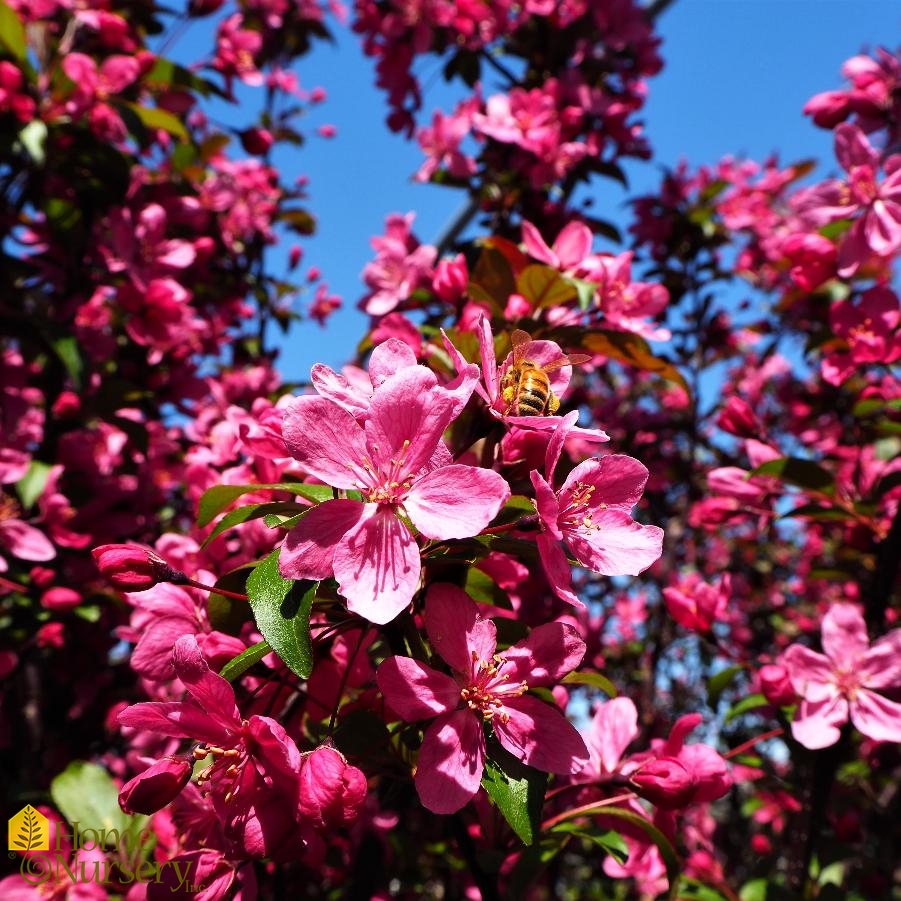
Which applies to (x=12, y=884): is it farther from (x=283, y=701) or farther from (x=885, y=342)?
(x=885, y=342)

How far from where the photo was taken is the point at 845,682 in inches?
63.6

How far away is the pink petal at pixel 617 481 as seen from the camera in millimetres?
1055

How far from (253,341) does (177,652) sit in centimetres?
310

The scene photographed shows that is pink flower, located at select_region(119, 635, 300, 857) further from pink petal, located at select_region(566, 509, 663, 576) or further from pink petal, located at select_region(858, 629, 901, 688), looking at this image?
pink petal, located at select_region(858, 629, 901, 688)

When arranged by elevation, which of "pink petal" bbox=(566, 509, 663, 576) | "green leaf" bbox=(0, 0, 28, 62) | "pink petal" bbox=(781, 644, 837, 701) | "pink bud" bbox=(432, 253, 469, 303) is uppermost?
"green leaf" bbox=(0, 0, 28, 62)

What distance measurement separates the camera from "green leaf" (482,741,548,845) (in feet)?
3.10

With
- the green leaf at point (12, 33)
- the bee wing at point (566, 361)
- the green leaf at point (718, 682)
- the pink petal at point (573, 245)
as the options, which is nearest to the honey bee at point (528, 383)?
the bee wing at point (566, 361)

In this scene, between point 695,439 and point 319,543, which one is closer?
point 319,543

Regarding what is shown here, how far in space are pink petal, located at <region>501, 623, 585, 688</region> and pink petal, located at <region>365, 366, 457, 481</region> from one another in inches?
11.6

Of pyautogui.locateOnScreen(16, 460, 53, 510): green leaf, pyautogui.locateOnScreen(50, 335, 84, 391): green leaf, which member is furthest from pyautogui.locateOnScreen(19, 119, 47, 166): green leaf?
pyautogui.locateOnScreen(16, 460, 53, 510): green leaf

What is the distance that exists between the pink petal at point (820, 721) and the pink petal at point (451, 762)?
2.96ft

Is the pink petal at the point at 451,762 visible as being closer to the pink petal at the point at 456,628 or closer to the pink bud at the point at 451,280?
the pink petal at the point at 456,628

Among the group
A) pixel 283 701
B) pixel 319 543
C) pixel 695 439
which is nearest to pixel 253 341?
pixel 695 439

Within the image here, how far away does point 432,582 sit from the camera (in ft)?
3.49
